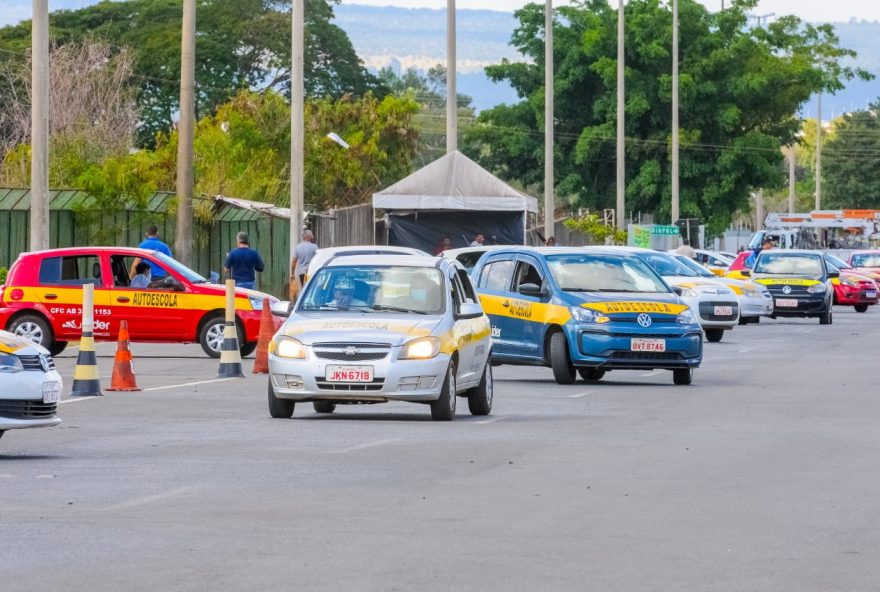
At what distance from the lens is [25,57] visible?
268ft

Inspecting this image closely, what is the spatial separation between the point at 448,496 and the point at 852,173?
12981 cm

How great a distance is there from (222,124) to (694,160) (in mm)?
24490

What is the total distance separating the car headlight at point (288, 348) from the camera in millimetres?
18172

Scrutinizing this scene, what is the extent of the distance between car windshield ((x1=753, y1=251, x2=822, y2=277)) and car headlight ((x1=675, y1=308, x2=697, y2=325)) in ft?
68.4

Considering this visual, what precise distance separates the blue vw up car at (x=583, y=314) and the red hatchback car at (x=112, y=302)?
5.25 meters

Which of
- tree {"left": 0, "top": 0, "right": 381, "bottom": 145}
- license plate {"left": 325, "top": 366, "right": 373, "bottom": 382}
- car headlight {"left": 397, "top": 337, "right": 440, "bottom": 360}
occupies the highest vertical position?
tree {"left": 0, "top": 0, "right": 381, "bottom": 145}

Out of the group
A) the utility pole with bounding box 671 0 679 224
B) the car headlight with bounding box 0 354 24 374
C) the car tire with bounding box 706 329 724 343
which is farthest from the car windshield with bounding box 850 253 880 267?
the car headlight with bounding box 0 354 24 374

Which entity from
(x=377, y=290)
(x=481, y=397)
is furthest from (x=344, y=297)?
(x=481, y=397)

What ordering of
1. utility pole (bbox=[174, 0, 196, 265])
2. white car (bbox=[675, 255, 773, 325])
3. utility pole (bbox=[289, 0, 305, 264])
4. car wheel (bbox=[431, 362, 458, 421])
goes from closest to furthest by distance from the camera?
car wheel (bbox=[431, 362, 458, 421]) → utility pole (bbox=[174, 0, 196, 265]) → utility pole (bbox=[289, 0, 305, 264]) → white car (bbox=[675, 255, 773, 325])

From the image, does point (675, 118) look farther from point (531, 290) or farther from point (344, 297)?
point (344, 297)

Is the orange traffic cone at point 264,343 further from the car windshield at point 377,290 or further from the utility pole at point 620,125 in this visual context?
the utility pole at point 620,125

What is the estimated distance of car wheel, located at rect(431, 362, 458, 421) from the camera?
1831cm

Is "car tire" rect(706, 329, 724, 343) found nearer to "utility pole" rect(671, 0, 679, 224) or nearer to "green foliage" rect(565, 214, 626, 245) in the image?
"green foliage" rect(565, 214, 626, 245)

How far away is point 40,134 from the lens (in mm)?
32062
